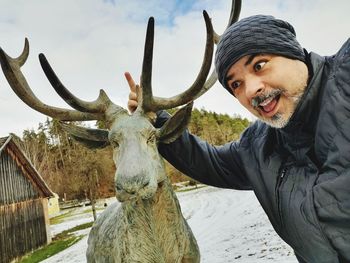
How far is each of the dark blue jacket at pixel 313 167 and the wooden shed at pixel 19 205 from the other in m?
20.2

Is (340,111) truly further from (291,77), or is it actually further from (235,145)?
(235,145)

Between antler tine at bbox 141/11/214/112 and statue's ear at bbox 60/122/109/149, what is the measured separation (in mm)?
617

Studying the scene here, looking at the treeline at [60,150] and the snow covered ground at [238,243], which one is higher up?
the treeline at [60,150]

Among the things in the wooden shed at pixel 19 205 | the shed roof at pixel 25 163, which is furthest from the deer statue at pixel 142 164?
the shed roof at pixel 25 163

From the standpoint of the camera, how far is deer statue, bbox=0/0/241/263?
11.0ft

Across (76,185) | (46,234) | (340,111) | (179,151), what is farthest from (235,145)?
(76,185)

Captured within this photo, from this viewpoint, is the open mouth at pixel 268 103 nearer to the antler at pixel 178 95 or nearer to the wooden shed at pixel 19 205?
the antler at pixel 178 95

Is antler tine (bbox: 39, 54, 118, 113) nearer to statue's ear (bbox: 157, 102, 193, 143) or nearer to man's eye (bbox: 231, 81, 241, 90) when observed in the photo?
statue's ear (bbox: 157, 102, 193, 143)

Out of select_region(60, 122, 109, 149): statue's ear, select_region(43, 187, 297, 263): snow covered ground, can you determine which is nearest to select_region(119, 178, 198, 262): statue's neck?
select_region(60, 122, 109, 149): statue's ear

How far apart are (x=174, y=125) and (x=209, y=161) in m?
0.72

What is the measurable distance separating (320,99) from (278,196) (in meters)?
0.70

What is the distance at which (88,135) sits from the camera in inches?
171

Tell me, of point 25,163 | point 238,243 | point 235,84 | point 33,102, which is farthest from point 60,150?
point 235,84

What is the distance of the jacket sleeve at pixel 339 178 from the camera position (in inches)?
77.5
